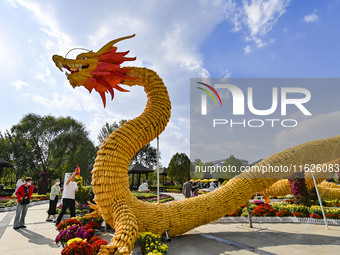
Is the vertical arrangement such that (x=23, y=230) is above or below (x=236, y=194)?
below

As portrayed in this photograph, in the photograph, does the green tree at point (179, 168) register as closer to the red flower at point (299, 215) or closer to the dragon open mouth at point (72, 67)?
the red flower at point (299, 215)

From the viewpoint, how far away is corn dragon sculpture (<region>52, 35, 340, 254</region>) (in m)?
3.48

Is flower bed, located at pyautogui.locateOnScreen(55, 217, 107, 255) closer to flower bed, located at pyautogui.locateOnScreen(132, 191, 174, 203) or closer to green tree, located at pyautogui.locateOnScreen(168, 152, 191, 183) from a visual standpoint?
flower bed, located at pyautogui.locateOnScreen(132, 191, 174, 203)

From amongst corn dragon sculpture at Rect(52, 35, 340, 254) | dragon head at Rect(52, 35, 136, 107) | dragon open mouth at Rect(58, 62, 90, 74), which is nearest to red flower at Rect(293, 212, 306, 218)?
corn dragon sculpture at Rect(52, 35, 340, 254)

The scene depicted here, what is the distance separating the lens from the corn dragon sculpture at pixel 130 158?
3.48 metres

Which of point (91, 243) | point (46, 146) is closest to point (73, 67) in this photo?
point (91, 243)

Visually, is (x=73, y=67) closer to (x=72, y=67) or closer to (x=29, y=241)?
(x=72, y=67)

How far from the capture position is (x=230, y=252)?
146 inches

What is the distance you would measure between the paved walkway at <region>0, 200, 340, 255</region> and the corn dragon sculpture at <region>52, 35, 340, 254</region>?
47 centimetres

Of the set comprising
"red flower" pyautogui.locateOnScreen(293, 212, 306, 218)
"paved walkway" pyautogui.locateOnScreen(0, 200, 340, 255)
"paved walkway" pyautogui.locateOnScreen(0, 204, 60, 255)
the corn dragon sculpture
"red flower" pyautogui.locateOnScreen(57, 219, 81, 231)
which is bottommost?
"paved walkway" pyautogui.locateOnScreen(0, 204, 60, 255)

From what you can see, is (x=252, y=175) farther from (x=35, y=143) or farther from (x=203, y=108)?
(x=35, y=143)

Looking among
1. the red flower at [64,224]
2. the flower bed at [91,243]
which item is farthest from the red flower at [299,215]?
the red flower at [64,224]

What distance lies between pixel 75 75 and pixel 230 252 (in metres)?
3.96

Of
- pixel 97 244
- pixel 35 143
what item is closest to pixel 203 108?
pixel 97 244
